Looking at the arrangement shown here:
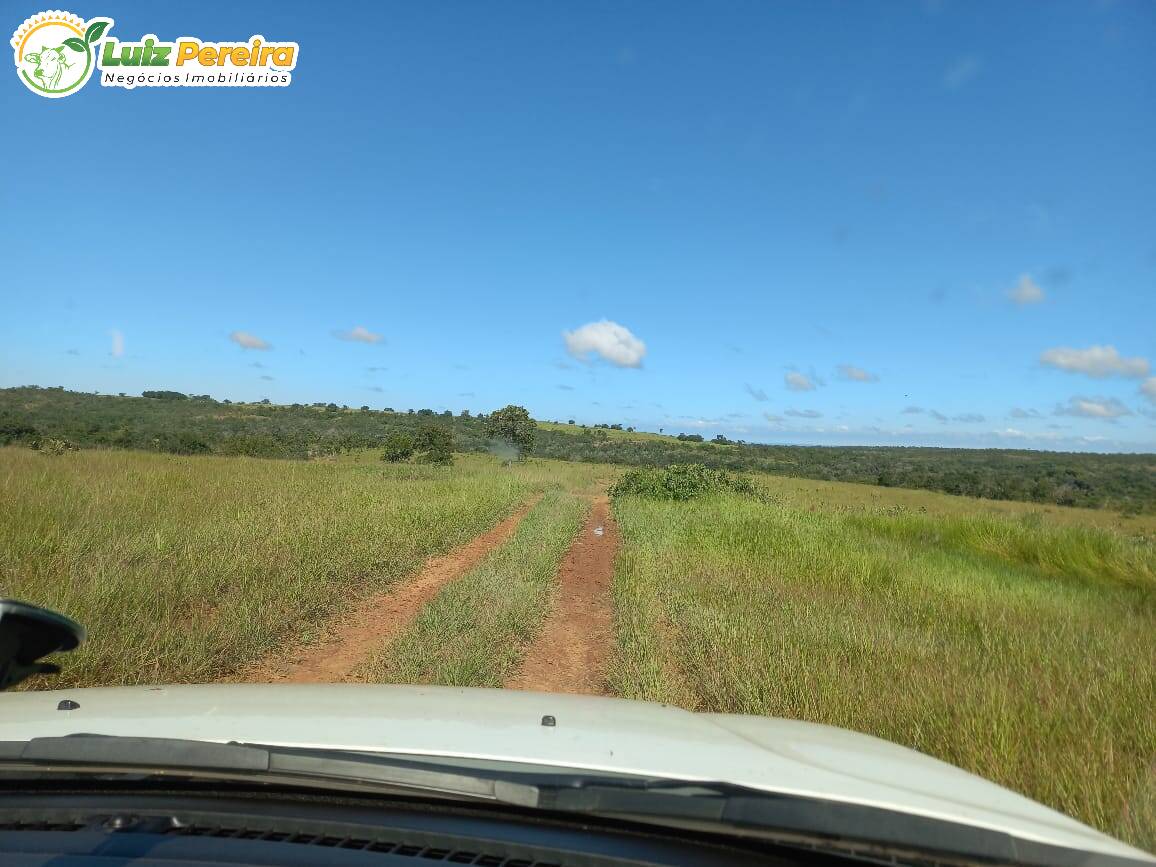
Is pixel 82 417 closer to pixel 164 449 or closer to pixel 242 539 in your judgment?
pixel 164 449

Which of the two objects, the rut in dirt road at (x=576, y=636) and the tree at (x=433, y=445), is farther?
the tree at (x=433, y=445)

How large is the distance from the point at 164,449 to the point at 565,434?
70.4m

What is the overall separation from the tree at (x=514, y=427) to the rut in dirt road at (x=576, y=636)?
42848mm

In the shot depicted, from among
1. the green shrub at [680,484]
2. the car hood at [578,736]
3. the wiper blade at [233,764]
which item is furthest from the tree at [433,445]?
the wiper blade at [233,764]

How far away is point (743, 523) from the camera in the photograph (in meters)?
14.0

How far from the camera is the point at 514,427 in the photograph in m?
54.9

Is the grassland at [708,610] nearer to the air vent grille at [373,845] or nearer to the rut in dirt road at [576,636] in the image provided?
the rut in dirt road at [576,636]

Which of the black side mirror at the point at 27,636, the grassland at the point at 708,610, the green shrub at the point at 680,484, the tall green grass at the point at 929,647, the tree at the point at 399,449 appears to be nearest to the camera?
the black side mirror at the point at 27,636

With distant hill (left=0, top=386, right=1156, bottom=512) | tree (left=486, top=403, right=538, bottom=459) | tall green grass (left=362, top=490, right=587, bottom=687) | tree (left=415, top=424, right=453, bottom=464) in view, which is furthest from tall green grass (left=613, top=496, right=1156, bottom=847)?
tree (left=486, top=403, right=538, bottom=459)

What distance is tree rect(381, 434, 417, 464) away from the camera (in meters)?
33.1

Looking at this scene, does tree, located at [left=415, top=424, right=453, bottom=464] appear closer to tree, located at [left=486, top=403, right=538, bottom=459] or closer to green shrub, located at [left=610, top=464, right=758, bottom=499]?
green shrub, located at [left=610, top=464, right=758, bottom=499]

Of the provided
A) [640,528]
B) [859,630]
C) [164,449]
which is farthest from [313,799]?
[164,449]

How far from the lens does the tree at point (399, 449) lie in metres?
33.1

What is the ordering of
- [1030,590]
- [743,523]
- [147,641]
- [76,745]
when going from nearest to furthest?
[76,745]
[147,641]
[1030,590]
[743,523]
